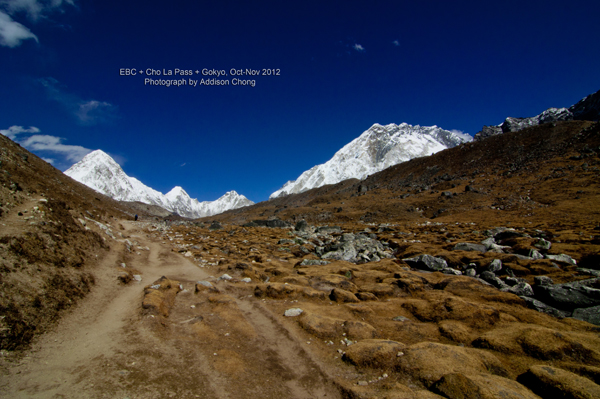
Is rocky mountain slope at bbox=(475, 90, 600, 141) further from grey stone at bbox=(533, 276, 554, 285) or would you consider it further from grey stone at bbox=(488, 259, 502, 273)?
grey stone at bbox=(533, 276, 554, 285)

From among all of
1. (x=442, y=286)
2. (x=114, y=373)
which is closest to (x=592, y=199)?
(x=442, y=286)

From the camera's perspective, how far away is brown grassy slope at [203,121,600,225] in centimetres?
5294

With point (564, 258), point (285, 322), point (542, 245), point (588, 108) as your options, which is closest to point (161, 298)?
point (285, 322)

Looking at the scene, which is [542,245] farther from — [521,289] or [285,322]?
[285,322]

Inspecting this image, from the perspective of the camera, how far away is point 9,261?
10.6 meters

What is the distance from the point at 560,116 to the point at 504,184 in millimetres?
153537

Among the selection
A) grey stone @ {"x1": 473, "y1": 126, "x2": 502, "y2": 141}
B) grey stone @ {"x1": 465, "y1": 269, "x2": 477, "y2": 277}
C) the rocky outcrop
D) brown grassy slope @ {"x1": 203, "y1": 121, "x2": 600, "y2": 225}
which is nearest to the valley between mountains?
grey stone @ {"x1": 465, "y1": 269, "x2": 477, "y2": 277}

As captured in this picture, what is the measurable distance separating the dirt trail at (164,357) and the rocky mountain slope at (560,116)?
178m

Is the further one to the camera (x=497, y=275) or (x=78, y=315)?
(x=497, y=275)

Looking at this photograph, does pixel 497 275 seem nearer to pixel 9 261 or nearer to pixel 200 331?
pixel 200 331

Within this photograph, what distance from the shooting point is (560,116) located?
162625mm

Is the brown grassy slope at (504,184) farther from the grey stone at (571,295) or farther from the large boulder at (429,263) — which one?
the grey stone at (571,295)

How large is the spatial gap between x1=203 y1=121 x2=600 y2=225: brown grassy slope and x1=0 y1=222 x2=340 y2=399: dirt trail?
52061 millimetres

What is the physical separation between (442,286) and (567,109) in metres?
236
